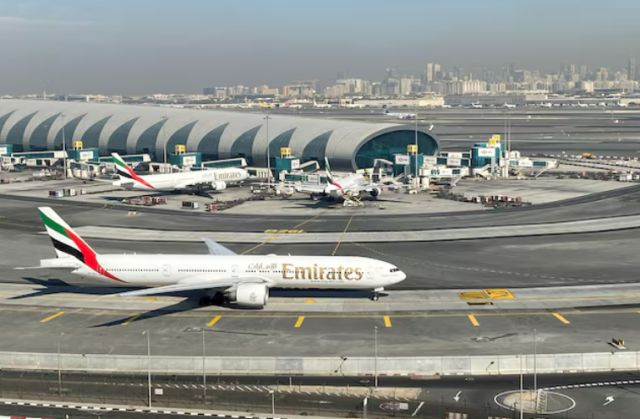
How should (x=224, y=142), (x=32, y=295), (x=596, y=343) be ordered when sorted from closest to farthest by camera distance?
(x=596, y=343)
(x=32, y=295)
(x=224, y=142)

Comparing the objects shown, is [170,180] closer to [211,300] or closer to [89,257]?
[89,257]

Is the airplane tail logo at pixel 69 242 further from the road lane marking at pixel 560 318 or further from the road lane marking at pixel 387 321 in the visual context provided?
the road lane marking at pixel 560 318

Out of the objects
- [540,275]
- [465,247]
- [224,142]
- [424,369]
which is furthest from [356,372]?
[224,142]

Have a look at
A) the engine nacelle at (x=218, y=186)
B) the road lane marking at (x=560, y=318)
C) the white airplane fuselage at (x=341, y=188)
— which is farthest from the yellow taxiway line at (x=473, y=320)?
the engine nacelle at (x=218, y=186)

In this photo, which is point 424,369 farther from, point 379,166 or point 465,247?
point 379,166

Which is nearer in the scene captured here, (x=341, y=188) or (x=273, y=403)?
(x=273, y=403)

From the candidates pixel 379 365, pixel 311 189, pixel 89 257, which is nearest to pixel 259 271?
pixel 89 257
